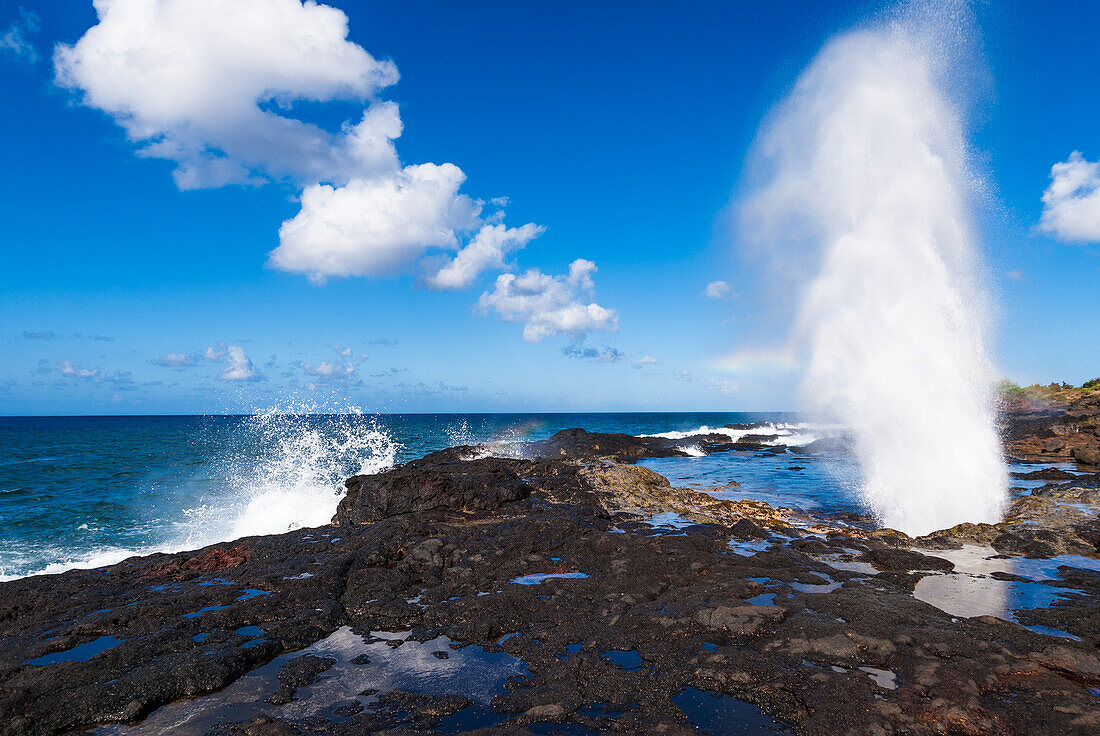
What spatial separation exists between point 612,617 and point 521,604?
5.24ft

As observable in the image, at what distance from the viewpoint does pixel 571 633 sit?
7672 mm

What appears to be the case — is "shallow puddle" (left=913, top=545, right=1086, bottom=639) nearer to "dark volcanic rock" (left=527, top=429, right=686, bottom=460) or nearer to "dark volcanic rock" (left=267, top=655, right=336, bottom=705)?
"dark volcanic rock" (left=267, top=655, right=336, bottom=705)

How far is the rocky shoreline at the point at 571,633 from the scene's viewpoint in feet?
18.6

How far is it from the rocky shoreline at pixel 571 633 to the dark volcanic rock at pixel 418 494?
2.12 m

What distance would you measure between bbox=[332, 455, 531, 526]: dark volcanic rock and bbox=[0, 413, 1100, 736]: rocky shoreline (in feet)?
6.96

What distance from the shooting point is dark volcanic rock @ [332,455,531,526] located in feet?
52.5

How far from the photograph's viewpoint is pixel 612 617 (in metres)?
8.18

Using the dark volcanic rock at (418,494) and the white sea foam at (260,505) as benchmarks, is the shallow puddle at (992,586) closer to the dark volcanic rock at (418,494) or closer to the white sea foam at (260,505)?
the dark volcanic rock at (418,494)

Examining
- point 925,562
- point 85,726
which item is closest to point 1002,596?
point 925,562

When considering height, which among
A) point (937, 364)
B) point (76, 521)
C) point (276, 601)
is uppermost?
point (937, 364)

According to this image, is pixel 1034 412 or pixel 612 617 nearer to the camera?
pixel 612 617

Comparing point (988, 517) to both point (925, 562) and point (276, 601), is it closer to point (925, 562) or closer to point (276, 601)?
point (925, 562)

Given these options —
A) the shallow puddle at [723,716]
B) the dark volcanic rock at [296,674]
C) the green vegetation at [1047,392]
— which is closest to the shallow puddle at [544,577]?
the dark volcanic rock at [296,674]

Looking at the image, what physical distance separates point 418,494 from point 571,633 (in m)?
9.65
